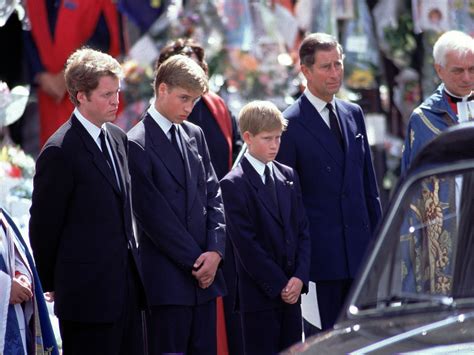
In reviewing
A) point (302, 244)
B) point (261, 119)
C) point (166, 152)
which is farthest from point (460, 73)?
point (166, 152)

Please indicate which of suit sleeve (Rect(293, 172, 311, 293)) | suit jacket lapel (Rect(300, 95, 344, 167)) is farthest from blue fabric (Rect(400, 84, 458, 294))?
suit jacket lapel (Rect(300, 95, 344, 167))

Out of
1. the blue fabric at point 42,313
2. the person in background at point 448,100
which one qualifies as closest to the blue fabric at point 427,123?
the person in background at point 448,100

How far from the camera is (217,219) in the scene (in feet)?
23.3

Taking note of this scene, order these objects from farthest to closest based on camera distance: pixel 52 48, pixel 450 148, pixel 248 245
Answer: pixel 52 48, pixel 248 245, pixel 450 148

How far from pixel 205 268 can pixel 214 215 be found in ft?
1.19

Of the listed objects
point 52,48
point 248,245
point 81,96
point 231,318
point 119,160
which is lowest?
Answer: point 231,318

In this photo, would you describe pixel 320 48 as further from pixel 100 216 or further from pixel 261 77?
pixel 261 77

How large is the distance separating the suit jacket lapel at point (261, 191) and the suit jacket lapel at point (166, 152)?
1.52ft

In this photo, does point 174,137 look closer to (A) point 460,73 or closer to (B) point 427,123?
(B) point 427,123

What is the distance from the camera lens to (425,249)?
5031 millimetres

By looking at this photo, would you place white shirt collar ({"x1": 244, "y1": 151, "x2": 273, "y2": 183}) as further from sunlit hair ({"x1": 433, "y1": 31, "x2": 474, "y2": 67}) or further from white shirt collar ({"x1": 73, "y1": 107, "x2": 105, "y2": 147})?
sunlit hair ({"x1": 433, "y1": 31, "x2": 474, "y2": 67})

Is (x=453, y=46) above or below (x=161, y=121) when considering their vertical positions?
above

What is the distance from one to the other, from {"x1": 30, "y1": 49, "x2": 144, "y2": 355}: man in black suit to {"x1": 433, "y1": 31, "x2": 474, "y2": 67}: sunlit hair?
243 cm

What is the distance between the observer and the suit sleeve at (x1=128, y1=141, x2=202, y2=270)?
6.87 meters
